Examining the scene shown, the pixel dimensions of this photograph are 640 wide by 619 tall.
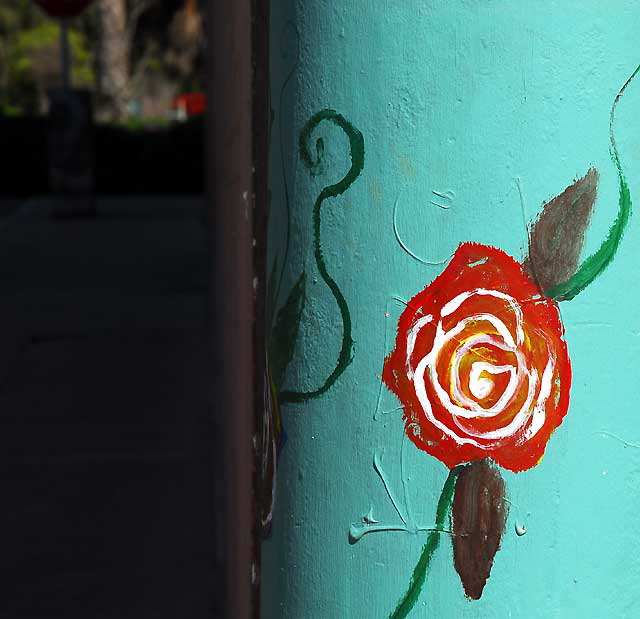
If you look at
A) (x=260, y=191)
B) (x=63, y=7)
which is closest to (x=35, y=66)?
(x=63, y=7)

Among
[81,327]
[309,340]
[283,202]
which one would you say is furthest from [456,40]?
[81,327]

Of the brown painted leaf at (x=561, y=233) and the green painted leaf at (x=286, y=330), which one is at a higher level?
the brown painted leaf at (x=561, y=233)

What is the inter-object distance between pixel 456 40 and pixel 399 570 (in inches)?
33.0

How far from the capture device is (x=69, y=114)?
17.5m

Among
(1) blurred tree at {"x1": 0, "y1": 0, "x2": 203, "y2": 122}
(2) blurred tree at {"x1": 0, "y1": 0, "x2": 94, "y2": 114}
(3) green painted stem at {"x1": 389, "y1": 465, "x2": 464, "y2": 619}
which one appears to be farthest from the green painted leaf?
(2) blurred tree at {"x1": 0, "y1": 0, "x2": 94, "y2": 114}

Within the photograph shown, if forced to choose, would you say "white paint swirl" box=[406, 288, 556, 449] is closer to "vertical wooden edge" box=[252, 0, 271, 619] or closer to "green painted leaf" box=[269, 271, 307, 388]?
"green painted leaf" box=[269, 271, 307, 388]

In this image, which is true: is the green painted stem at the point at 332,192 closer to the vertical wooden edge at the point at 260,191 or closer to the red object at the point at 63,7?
the vertical wooden edge at the point at 260,191

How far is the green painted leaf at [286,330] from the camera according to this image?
1876 millimetres

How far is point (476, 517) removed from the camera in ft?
6.02

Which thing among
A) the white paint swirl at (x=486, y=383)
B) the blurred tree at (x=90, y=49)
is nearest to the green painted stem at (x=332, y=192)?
the white paint swirl at (x=486, y=383)

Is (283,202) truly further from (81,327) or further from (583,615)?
(81,327)

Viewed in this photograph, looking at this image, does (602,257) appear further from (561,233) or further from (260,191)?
(260,191)

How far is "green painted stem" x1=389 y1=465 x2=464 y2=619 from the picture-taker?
1830 millimetres

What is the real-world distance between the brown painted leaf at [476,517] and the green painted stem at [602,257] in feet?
1.00
